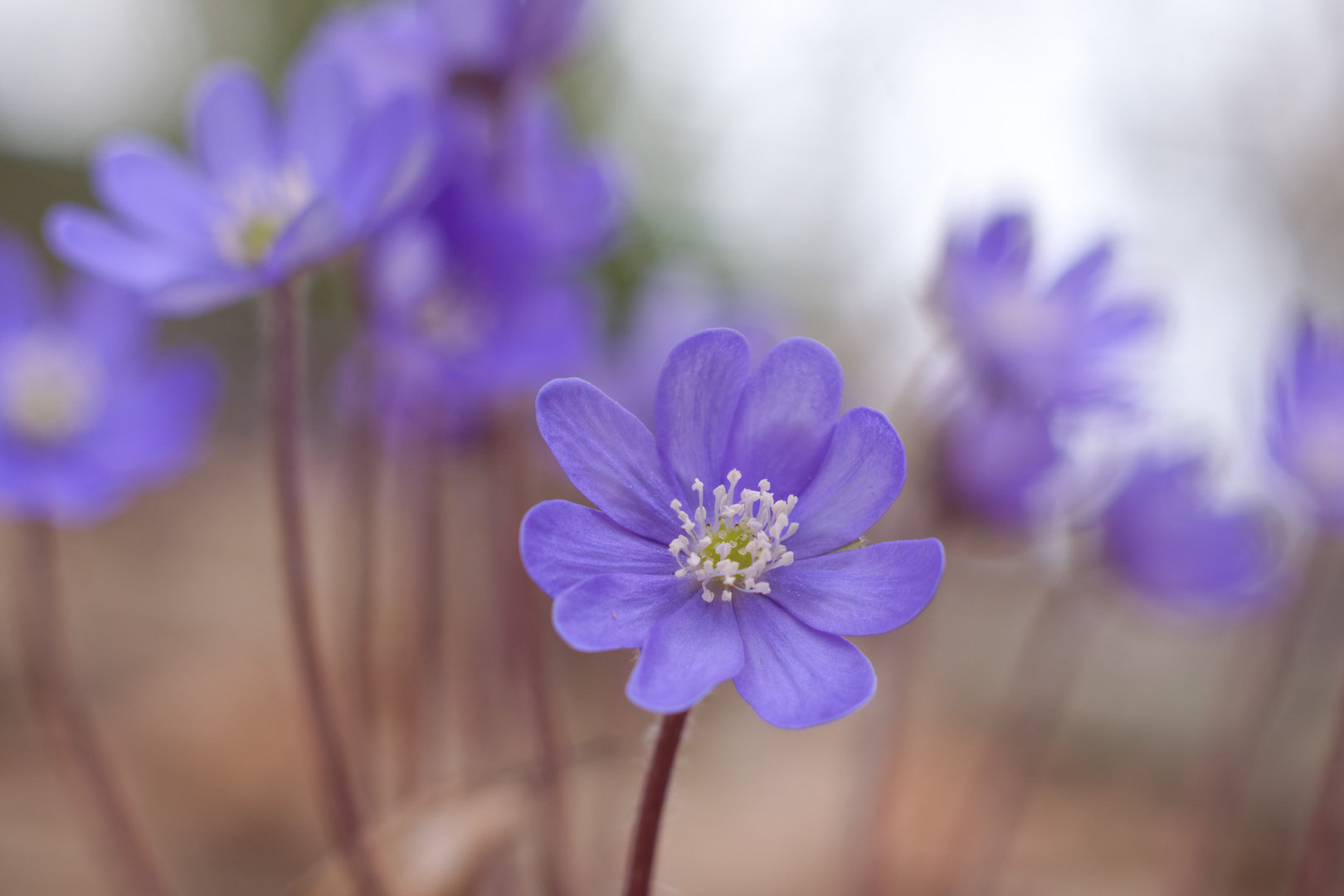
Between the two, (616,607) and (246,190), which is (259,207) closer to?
(246,190)

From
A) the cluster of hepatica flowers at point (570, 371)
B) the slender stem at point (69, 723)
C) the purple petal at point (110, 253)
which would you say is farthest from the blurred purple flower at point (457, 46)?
the slender stem at point (69, 723)

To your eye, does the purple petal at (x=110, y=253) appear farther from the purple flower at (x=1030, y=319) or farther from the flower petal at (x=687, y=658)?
the purple flower at (x=1030, y=319)

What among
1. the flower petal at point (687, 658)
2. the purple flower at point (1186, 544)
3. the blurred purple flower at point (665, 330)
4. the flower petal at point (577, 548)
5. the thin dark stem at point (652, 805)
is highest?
the blurred purple flower at point (665, 330)

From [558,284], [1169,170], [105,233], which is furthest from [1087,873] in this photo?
[1169,170]

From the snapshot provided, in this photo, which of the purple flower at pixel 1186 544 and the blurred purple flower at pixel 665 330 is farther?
the blurred purple flower at pixel 665 330

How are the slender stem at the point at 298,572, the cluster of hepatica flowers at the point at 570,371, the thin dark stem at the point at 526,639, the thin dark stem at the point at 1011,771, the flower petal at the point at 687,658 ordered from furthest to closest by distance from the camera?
the thin dark stem at the point at 1011,771 → the thin dark stem at the point at 526,639 → the slender stem at the point at 298,572 → the cluster of hepatica flowers at the point at 570,371 → the flower petal at the point at 687,658

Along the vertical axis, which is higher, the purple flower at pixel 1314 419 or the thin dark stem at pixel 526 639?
the purple flower at pixel 1314 419
